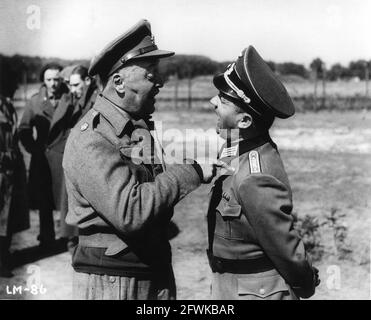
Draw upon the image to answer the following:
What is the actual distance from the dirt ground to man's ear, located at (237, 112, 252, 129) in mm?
3003

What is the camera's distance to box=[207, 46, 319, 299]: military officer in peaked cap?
8.84 feet

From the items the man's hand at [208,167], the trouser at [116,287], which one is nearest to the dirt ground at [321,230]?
the trouser at [116,287]

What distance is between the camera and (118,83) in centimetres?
287

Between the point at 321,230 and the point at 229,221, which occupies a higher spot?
the point at 229,221

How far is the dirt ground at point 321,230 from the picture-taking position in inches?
231

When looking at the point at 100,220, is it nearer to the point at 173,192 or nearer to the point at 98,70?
the point at 173,192

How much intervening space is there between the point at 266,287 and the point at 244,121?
0.86 m

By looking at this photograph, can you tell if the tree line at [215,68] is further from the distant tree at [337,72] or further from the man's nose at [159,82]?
the man's nose at [159,82]

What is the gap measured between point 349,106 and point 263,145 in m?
22.3

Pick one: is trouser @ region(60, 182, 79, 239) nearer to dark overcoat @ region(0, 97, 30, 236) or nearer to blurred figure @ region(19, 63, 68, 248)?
dark overcoat @ region(0, 97, 30, 236)

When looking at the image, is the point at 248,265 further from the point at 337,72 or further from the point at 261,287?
the point at 337,72

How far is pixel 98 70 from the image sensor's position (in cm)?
292

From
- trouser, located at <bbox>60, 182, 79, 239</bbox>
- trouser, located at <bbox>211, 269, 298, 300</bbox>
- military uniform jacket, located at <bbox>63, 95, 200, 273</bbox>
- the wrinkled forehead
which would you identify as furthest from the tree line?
trouser, located at <bbox>211, 269, 298, 300</bbox>

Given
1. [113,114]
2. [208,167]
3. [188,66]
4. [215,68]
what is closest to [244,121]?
[208,167]
